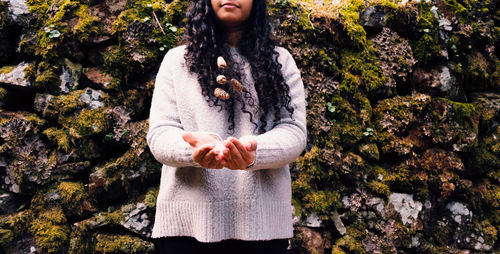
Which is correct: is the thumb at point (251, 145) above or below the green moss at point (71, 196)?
above

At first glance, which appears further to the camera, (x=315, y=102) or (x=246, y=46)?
(x=315, y=102)

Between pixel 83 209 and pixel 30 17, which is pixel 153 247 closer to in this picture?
pixel 83 209

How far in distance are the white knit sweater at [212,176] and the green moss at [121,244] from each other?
2.70 ft

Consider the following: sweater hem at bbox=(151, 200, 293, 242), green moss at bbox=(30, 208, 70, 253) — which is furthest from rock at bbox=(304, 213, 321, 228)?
green moss at bbox=(30, 208, 70, 253)

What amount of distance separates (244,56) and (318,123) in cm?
114

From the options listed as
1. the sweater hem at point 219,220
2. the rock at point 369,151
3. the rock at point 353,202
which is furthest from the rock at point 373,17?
the sweater hem at point 219,220

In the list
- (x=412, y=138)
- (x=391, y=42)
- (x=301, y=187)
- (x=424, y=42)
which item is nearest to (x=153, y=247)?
(x=301, y=187)

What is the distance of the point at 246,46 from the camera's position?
1.52m

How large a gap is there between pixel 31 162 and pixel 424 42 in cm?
309

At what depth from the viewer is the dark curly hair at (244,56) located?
4.66 ft

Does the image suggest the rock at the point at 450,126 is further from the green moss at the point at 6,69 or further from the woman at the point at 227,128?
the green moss at the point at 6,69

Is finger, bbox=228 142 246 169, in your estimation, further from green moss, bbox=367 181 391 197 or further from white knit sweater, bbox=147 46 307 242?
green moss, bbox=367 181 391 197

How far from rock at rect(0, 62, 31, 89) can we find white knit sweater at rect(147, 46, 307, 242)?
4.09 ft

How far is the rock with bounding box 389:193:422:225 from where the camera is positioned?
8.23ft
